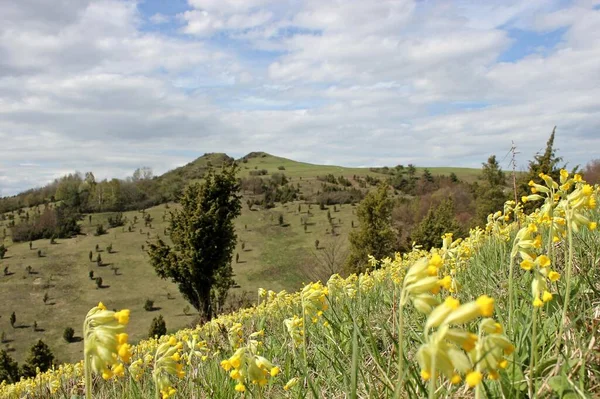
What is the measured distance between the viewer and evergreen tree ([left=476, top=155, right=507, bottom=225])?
47938 mm

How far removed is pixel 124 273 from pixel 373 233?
40.7 metres

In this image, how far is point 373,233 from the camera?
41.5 meters

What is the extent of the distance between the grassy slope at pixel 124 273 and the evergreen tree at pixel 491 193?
17.0 m

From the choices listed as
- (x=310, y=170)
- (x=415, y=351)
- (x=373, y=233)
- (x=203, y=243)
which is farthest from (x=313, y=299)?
(x=310, y=170)

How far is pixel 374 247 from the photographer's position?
4109cm

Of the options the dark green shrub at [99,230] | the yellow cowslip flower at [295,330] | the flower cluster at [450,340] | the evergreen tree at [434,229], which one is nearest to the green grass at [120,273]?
the dark green shrub at [99,230]

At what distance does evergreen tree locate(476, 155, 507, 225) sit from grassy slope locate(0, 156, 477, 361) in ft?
55.8

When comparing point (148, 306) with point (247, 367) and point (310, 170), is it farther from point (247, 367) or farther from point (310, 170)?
point (310, 170)

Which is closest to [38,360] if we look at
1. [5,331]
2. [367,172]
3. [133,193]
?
[5,331]

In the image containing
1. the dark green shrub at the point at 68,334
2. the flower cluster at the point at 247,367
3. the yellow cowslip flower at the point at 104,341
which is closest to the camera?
the yellow cowslip flower at the point at 104,341

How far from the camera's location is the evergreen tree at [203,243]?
3662cm

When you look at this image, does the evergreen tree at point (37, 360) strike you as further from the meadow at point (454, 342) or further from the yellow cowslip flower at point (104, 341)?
the yellow cowslip flower at point (104, 341)

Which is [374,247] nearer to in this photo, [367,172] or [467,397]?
[467,397]

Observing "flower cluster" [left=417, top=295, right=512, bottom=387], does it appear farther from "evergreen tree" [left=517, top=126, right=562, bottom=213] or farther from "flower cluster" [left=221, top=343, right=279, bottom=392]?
"evergreen tree" [left=517, top=126, right=562, bottom=213]
